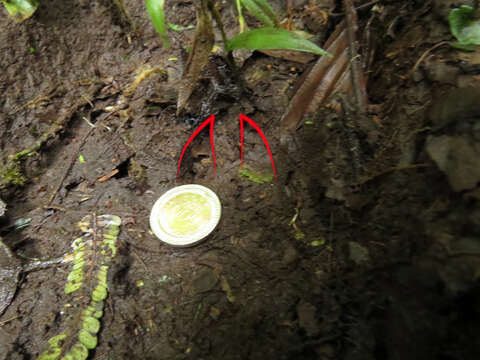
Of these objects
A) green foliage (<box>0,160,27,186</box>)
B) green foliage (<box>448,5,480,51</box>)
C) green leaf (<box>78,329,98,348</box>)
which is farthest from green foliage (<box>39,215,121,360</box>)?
green foliage (<box>448,5,480,51</box>)

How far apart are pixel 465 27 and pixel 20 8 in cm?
292

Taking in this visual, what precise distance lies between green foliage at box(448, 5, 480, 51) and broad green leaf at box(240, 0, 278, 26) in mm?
1039

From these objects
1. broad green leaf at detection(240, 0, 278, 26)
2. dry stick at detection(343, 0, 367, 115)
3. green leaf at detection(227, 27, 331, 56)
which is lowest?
dry stick at detection(343, 0, 367, 115)

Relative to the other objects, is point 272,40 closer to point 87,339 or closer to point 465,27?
point 465,27

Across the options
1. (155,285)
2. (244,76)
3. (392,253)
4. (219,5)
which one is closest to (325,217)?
(392,253)

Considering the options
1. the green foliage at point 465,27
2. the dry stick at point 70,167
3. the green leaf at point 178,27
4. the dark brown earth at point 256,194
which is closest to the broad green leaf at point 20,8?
the dark brown earth at point 256,194

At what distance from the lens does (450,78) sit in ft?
4.76

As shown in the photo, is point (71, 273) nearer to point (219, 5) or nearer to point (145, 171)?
point (145, 171)

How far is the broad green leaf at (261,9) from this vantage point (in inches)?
75.3

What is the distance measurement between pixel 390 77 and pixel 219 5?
169 centimetres

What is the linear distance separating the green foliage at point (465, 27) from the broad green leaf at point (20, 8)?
2823 millimetres

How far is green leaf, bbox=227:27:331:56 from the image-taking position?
5.30 ft

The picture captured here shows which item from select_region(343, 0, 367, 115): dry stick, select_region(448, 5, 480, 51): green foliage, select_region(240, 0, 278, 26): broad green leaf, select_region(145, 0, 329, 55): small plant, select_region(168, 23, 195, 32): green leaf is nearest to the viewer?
select_region(448, 5, 480, 51): green foliage

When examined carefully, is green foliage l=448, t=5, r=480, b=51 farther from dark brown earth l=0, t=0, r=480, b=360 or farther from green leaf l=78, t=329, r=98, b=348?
green leaf l=78, t=329, r=98, b=348
